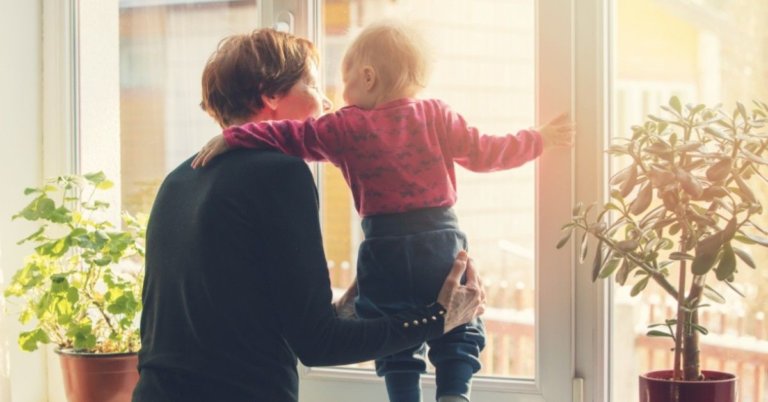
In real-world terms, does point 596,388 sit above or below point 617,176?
below

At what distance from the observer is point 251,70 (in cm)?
173

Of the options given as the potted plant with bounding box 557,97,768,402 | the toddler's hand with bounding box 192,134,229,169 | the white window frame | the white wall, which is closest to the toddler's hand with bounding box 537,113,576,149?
the white window frame

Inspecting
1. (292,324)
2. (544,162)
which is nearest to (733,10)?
(544,162)

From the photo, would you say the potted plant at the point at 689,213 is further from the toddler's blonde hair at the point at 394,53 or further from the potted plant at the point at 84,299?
the potted plant at the point at 84,299

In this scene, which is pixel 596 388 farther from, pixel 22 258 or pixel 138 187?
pixel 22 258

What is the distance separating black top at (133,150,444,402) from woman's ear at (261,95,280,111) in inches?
6.6

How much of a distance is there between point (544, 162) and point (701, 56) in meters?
0.36

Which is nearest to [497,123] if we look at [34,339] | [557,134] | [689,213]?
[557,134]

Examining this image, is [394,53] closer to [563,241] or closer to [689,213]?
[563,241]

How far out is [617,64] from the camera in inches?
77.2

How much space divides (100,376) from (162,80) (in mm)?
793

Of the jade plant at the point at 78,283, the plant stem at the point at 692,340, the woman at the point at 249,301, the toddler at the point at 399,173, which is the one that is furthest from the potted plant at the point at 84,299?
the plant stem at the point at 692,340

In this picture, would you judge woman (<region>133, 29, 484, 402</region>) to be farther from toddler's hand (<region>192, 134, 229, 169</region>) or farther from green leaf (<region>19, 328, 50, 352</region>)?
green leaf (<region>19, 328, 50, 352</region>)

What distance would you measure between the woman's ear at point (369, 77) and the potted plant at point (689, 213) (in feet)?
1.47
